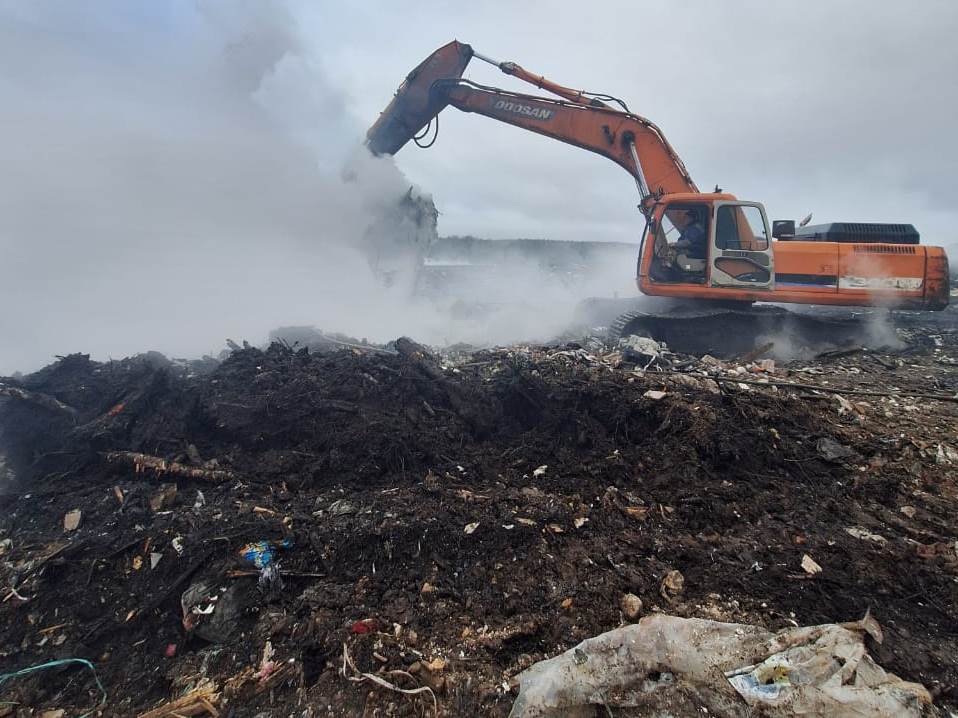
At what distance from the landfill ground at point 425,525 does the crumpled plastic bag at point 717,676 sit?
0.32 metres

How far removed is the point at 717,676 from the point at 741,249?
6.93m

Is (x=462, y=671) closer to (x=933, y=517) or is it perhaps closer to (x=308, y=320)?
(x=933, y=517)

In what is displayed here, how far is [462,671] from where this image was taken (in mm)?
2090

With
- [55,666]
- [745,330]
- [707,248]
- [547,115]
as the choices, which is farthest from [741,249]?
[55,666]

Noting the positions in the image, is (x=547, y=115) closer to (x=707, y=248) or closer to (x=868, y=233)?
(x=707, y=248)

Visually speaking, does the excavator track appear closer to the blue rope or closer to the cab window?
the cab window

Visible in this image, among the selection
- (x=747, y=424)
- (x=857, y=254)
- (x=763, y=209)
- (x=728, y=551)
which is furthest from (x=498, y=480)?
(x=857, y=254)

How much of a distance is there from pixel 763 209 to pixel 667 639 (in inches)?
275

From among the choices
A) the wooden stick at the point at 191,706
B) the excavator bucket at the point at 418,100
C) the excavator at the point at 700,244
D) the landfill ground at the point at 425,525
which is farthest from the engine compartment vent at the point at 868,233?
the wooden stick at the point at 191,706

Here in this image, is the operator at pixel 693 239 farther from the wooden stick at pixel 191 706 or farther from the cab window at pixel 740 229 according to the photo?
the wooden stick at pixel 191 706

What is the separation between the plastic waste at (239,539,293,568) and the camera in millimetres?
2686

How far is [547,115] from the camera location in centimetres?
816

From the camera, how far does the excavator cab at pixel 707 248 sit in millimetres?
7113

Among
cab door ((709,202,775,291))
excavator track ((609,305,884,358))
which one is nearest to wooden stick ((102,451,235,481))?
excavator track ((609,305,884,358))
